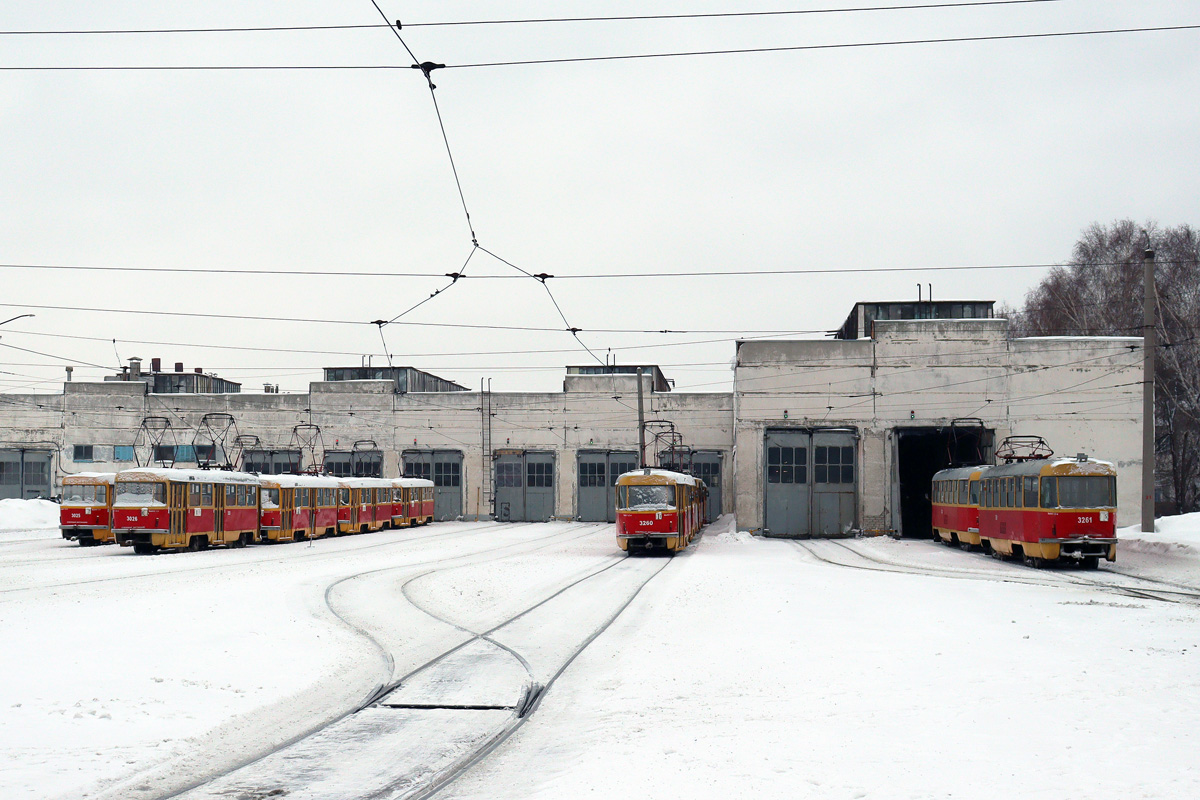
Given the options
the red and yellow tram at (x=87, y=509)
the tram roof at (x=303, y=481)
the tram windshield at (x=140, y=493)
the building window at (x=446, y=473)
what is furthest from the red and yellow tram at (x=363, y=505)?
the tram windshield at (x=140, y=493)

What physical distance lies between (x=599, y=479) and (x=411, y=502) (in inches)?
451

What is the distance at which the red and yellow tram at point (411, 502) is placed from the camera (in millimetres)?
56531

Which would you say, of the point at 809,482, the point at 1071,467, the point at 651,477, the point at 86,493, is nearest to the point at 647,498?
the point at 651,477

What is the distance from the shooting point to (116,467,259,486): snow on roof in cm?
3322

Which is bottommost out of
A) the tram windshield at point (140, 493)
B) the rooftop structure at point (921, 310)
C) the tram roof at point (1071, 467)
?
the tram windshield at point (140, 493)

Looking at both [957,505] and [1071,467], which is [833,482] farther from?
[1071,467]

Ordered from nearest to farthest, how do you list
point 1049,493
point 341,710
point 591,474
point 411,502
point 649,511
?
point 341,710
point 1049,493
point 649,511
point 411,502
point 591,474

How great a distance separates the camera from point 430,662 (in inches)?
523

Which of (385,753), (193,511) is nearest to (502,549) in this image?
(193,511)

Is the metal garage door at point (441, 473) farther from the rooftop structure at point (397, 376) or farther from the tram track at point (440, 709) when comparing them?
the tram track at point (440, 709)

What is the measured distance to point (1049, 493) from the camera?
27844mm

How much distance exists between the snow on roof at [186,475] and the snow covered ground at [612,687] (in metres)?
10.6

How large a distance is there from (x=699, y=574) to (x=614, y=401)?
37.7 meters

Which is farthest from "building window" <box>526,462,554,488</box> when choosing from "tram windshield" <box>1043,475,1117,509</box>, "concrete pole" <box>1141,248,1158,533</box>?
"tram windshield" <box>1043,475,1117,509</box>
